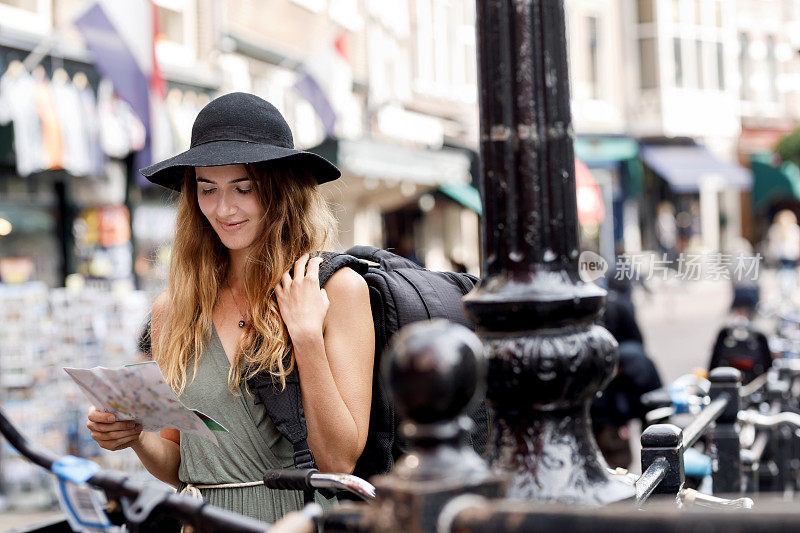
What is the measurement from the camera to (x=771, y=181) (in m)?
30.9

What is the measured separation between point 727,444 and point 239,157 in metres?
2.24

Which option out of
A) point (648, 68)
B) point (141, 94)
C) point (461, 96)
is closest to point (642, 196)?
point (648, 68)

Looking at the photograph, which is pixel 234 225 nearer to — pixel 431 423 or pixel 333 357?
pixel 333 357

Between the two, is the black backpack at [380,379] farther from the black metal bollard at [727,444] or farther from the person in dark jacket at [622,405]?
the person in dark jacket at [622,405]

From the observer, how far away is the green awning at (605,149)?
25734mm

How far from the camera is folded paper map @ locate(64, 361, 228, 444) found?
1859 millimetres

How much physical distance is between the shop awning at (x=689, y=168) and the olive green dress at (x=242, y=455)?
82.7 ft

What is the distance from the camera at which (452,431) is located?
1.08 metres

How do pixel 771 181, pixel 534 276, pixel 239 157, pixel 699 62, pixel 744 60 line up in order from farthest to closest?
pixel 744 60 → pixel 771 181 → pixel 699 62 → pixel 239 157 → pixel 534 276

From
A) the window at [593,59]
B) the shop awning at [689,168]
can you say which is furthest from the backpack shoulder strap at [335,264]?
the window at [593,59]

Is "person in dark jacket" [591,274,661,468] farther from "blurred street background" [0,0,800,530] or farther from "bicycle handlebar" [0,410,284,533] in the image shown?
"bicycle handlebar" [0,410,284,533]

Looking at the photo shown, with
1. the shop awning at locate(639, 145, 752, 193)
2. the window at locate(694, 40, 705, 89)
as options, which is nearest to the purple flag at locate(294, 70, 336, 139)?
the shop awning at locate(639, 145, 752, 193)

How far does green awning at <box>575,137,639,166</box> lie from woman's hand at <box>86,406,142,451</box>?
2398cm

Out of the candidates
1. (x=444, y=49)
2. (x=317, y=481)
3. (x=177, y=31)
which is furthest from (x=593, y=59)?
(x=317, y=481)
